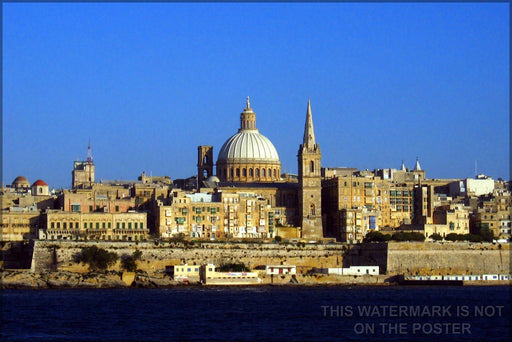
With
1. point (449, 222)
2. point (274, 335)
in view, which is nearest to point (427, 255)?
point (449, 222)

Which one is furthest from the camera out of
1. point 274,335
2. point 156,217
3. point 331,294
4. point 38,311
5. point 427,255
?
point 156,217

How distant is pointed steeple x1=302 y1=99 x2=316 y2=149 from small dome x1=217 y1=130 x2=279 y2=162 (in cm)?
763

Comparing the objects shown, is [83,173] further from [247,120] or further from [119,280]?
[119,280]

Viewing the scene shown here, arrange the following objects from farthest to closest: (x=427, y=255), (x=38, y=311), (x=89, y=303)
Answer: (x=427, y=255) < (x=89, y=303) < (x=38, y=311)

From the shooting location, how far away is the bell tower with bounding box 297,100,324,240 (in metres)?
98.6

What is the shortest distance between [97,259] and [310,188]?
21.9 m

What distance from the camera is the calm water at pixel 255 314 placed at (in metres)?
52.6

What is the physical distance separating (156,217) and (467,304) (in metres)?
33.7

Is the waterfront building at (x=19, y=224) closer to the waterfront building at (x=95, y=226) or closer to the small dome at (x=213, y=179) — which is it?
the waterfront building at (x=95, y=226)

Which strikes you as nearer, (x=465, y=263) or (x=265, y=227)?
(x=465, y=263)

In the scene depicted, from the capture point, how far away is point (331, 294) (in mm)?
74250

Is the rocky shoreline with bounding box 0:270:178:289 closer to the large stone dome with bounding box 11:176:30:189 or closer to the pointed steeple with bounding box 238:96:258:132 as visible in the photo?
the pointed steeple with bounding box 238:96:258:132

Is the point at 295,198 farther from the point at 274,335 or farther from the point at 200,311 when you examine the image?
the point at 274,335

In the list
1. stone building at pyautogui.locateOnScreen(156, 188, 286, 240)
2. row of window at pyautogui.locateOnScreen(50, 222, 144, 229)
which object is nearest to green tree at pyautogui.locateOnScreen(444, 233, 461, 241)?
stone building at pyautogui.locateOnScreen(156, 188, 286, 240)
